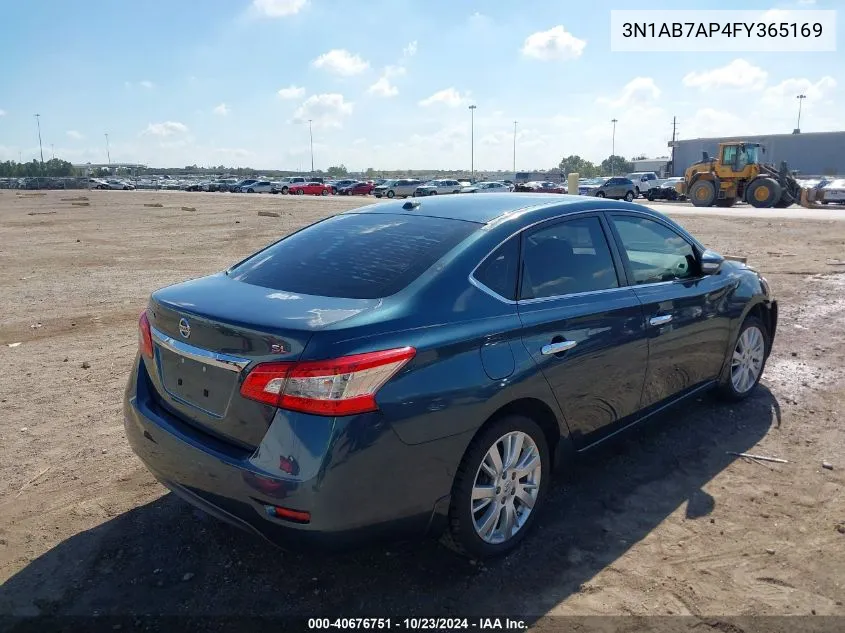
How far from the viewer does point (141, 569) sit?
3.18 meters

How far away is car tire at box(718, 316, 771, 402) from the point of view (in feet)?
16.6

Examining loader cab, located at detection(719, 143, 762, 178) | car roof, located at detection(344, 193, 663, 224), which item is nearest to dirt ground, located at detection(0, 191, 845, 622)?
car roof, located at detection(344, 193, 663, 224)

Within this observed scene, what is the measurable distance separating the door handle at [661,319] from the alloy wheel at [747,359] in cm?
119

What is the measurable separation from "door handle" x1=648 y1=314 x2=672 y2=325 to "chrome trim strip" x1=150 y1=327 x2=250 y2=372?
2461 mm

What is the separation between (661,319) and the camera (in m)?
4.10

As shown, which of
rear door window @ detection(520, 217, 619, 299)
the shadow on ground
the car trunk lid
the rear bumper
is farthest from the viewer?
rear door window @ detection(520, 217, 619, 299)

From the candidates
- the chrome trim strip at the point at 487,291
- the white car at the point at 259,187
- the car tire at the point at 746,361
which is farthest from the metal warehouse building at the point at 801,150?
the chrome trim strip at the point at 487,291

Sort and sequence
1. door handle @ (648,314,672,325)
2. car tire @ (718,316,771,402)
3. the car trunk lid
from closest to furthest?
the car trunk lid
door handle @ (648,314,672,325)
car tire @ (718,316,771,402)

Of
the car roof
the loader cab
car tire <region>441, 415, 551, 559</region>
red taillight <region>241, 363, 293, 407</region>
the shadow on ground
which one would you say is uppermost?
the loader cab

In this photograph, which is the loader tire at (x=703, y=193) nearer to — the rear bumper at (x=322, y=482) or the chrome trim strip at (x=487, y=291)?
the chrome trim strip at (x=487, y=291)

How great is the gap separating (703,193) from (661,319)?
99.6 ft

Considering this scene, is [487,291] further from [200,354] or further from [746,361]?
[746,361]

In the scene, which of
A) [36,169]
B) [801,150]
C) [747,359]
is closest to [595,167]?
[801,150]

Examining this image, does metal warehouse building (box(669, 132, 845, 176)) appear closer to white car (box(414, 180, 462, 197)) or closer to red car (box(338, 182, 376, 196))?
white car (box(414, 180, 462, 197))
